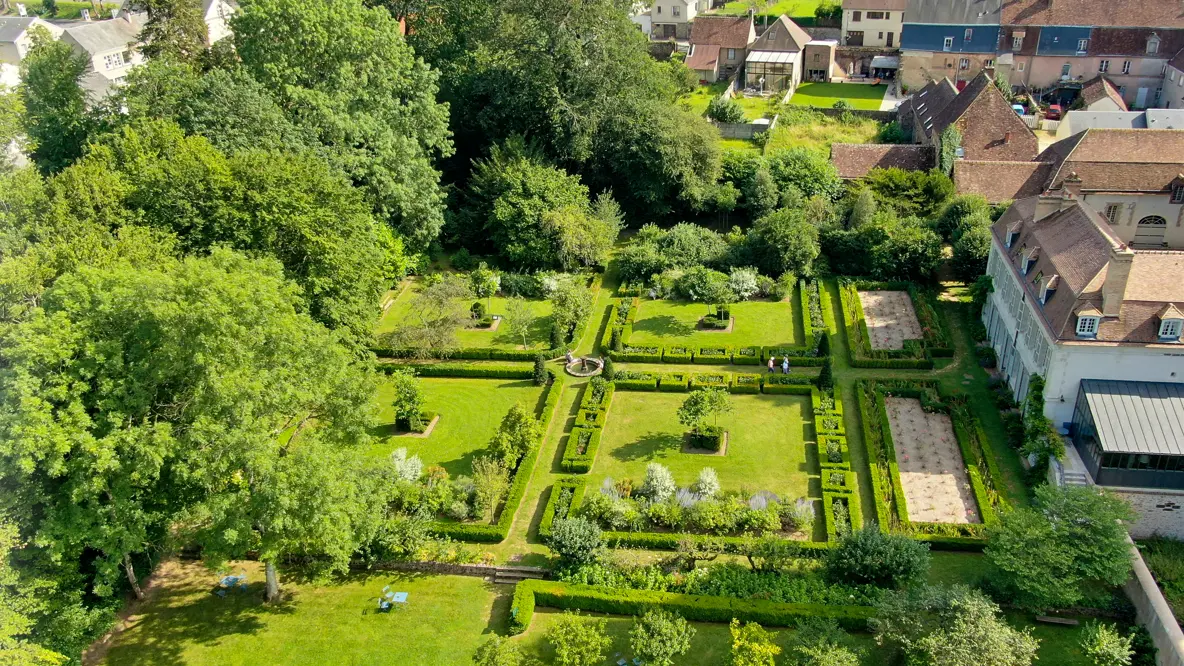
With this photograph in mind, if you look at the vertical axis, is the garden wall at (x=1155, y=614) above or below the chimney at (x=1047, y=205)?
below

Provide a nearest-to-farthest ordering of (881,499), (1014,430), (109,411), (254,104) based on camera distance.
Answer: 1. (109,411)
2. (881,499)
3. (1014,430)
4. (254,104)

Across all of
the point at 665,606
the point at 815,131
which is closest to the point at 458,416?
the point at 665,606

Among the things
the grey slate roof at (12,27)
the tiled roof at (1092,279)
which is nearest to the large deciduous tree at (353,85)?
the tiled roof at (1092,279)

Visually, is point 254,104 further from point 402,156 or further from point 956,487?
point 956,487

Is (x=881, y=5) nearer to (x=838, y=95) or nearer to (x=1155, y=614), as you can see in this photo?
(x=838, y=95)

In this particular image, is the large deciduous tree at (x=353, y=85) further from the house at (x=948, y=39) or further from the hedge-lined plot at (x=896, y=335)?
the house at (x=948, y=39)

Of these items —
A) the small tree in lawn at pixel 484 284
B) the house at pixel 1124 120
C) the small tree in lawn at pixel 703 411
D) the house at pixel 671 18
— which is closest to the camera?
the small tree in lawn at pixel 703 411

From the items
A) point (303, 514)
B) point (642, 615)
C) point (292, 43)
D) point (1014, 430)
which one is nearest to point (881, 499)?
point (1014, 430)
